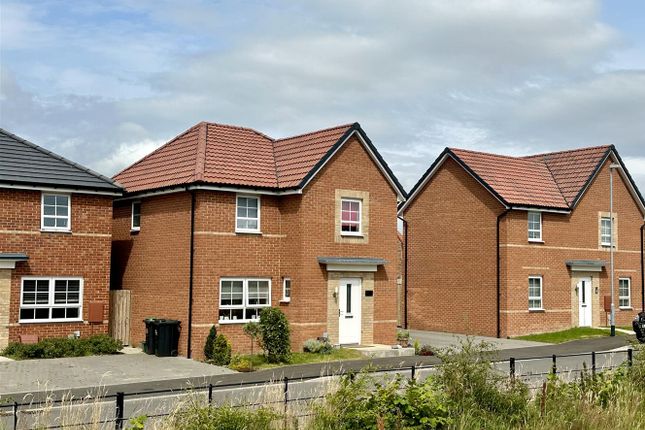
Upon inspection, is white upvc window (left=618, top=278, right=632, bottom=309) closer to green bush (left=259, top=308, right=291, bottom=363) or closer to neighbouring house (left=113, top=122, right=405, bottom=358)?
neighbouring house (left=113, top=122, right=405, bottom=358)

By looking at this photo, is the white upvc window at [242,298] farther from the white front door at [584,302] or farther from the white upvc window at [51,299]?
the white front door at [584,302]

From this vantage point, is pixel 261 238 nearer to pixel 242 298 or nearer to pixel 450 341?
pixel 242 298

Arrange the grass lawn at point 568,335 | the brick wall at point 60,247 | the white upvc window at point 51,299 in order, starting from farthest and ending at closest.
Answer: the grass lawn at point 568,335 → the white upvc window at point 51,299 → the brick wall at point 60,247

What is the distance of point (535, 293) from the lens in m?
36.4

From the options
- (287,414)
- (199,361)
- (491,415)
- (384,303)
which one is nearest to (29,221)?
(199,361)

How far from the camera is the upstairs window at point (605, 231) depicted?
39.5 metres

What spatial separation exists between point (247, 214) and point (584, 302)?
62.6 feet

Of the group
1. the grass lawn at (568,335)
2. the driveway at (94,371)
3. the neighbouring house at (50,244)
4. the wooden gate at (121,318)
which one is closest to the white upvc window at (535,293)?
the grass lawn at (568,335)

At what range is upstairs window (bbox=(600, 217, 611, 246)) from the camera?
39500 mm

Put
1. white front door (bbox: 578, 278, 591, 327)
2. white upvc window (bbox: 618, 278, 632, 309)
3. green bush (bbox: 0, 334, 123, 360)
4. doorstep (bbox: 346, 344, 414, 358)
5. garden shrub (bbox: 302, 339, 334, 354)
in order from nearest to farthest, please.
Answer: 1. green bush (bbox: 0, 334, 123, 360)
2. garden shrub (bbox: 302, 339, 334, 354)
3. doorstep (bbox: 346, 344, 414, 358)
4. white front door (bbox: 578, 278, 591, 327)
5. white upvc window (bbox: 618, 278, 632, 309)

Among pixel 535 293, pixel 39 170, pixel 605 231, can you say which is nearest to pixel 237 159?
pixel 39 170

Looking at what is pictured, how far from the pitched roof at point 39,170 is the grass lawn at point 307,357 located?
7659mm

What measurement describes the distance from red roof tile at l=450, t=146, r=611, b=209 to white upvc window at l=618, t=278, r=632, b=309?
19.3 feet

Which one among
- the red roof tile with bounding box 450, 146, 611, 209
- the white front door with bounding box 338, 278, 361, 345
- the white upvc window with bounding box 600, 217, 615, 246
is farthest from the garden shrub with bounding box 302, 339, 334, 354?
the white upvc window with bounding box 600, 217, 615, 246
